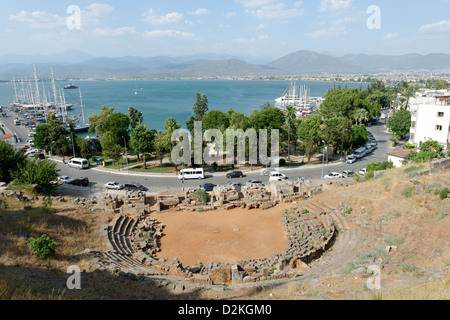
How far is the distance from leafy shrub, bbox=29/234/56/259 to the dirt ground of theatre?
0.25 meters

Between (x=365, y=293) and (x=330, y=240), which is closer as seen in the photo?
(x=365, y=293)

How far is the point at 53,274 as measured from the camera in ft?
41.7

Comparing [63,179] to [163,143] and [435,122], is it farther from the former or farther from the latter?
[435,122]

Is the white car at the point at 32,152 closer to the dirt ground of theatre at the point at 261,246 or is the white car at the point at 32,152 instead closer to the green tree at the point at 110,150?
the green tree at the point at 110,150

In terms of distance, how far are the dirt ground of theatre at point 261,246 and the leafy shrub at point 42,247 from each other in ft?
0.83

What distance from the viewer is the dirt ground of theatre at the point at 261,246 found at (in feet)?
37.1

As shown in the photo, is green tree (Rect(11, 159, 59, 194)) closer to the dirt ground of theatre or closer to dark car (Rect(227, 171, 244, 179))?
the dirt ground of theatre
